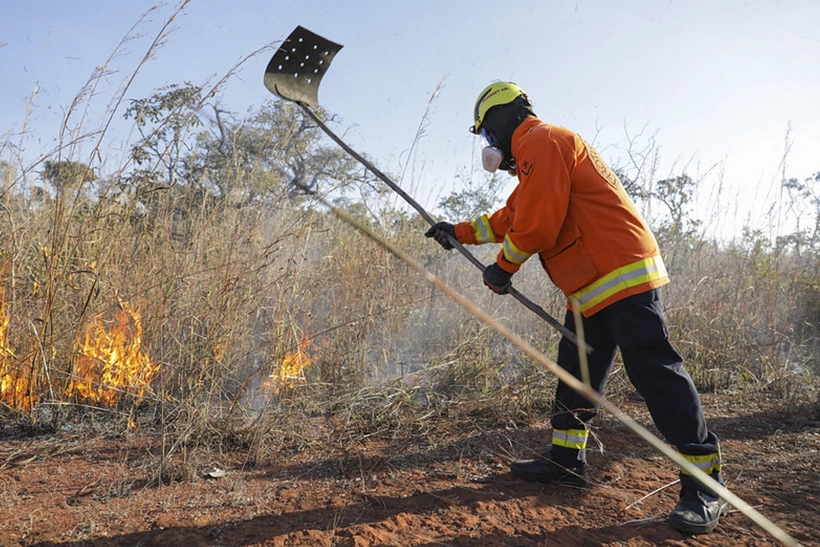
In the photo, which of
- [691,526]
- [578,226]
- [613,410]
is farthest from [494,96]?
[613,410]

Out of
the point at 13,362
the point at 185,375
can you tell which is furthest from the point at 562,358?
the point at 13,362

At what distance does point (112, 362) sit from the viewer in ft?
9.97

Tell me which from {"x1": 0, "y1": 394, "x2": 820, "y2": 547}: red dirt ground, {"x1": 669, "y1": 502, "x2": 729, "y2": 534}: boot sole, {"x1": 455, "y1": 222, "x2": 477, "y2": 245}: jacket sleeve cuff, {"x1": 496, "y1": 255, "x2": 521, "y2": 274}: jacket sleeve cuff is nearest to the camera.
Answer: {"x1": 0, "y1": 394, "x2": 820, "y2": 547}: red dirt ground

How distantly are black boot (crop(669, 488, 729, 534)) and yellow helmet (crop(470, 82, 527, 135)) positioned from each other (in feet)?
6.56

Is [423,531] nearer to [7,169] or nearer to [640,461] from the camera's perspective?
[640,461]

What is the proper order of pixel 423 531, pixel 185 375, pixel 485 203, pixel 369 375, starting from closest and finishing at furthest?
pixel 423 531
pixel 185 375
pixel 369 375
pixel 485 203

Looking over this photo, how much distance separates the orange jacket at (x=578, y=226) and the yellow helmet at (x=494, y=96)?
13.5 inches

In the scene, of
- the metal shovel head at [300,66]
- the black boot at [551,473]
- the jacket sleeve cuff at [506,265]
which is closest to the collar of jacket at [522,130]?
the jacket sleeve cuff at [506,265]

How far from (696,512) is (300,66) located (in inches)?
120

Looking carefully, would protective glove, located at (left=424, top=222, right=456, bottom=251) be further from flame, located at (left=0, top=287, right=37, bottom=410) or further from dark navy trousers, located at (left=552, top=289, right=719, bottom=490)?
flame, located at (left=0, top=287, right=37, bottom=410)

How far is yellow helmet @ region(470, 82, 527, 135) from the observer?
2.77 m

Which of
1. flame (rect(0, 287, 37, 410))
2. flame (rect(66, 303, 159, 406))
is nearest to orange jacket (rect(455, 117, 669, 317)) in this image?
flame (rect(66, 303, 159, 406))

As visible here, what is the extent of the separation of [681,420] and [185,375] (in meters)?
2.61

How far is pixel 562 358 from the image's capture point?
9.20ft
